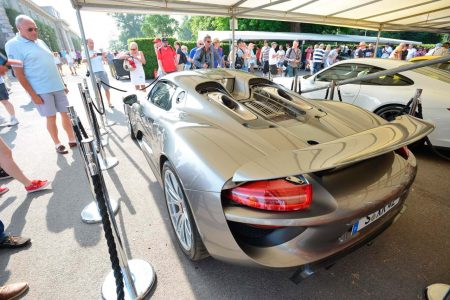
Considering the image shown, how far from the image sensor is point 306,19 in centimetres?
761

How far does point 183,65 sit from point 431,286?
949 cm

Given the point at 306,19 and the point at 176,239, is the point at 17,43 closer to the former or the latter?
the point at 176,239

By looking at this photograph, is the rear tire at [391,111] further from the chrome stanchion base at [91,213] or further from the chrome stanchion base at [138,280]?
the chrome stanchion base at [91,213]

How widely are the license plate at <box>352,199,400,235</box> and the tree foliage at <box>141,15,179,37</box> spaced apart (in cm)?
6015

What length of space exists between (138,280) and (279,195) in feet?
4.18

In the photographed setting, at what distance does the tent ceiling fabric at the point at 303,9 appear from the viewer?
218 inches

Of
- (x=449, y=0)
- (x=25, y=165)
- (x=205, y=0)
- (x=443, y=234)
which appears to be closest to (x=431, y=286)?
(x=443, y=234)

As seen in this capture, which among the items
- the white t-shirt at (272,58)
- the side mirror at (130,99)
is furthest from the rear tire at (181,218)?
the white t-shirt at (272,58)

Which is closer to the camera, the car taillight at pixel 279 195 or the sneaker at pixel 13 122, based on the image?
the car taillight at pixel 279 195

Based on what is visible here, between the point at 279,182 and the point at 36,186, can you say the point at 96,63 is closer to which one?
the point at 36,186

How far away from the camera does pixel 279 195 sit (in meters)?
1.29

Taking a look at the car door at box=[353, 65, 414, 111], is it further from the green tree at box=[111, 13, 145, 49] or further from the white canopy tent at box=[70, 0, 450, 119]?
the green tree at box=[111, 13, 145, 49]

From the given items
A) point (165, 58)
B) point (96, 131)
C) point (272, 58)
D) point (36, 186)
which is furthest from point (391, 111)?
point (272, 58)

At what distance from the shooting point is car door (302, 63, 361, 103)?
4439 mm
